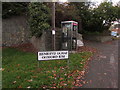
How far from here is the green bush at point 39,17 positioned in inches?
377

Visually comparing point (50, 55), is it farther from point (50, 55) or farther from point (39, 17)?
point (39, 17)

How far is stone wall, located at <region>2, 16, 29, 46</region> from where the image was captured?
12.9m

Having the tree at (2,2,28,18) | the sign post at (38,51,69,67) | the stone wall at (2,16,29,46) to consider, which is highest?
the tree at (2,2,28,18)

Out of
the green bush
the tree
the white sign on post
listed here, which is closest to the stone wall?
the tree

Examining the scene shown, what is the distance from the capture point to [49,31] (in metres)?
9.70

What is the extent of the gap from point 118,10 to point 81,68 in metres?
13.7

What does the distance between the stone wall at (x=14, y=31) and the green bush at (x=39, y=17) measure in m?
3.17

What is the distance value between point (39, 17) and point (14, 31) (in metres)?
4.74

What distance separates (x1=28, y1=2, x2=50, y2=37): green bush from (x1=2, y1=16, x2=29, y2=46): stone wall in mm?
3171

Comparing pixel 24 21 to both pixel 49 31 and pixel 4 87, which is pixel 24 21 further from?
pixel 4 87

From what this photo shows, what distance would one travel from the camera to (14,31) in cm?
1304

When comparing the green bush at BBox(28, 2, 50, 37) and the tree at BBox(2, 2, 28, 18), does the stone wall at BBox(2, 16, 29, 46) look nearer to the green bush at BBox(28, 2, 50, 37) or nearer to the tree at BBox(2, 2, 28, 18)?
the tree at BBox(2, 2, 28, 18)

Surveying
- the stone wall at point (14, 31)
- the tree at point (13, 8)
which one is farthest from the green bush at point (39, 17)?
the tree at point (13, 8)

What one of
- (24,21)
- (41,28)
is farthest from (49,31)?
(24,21)
